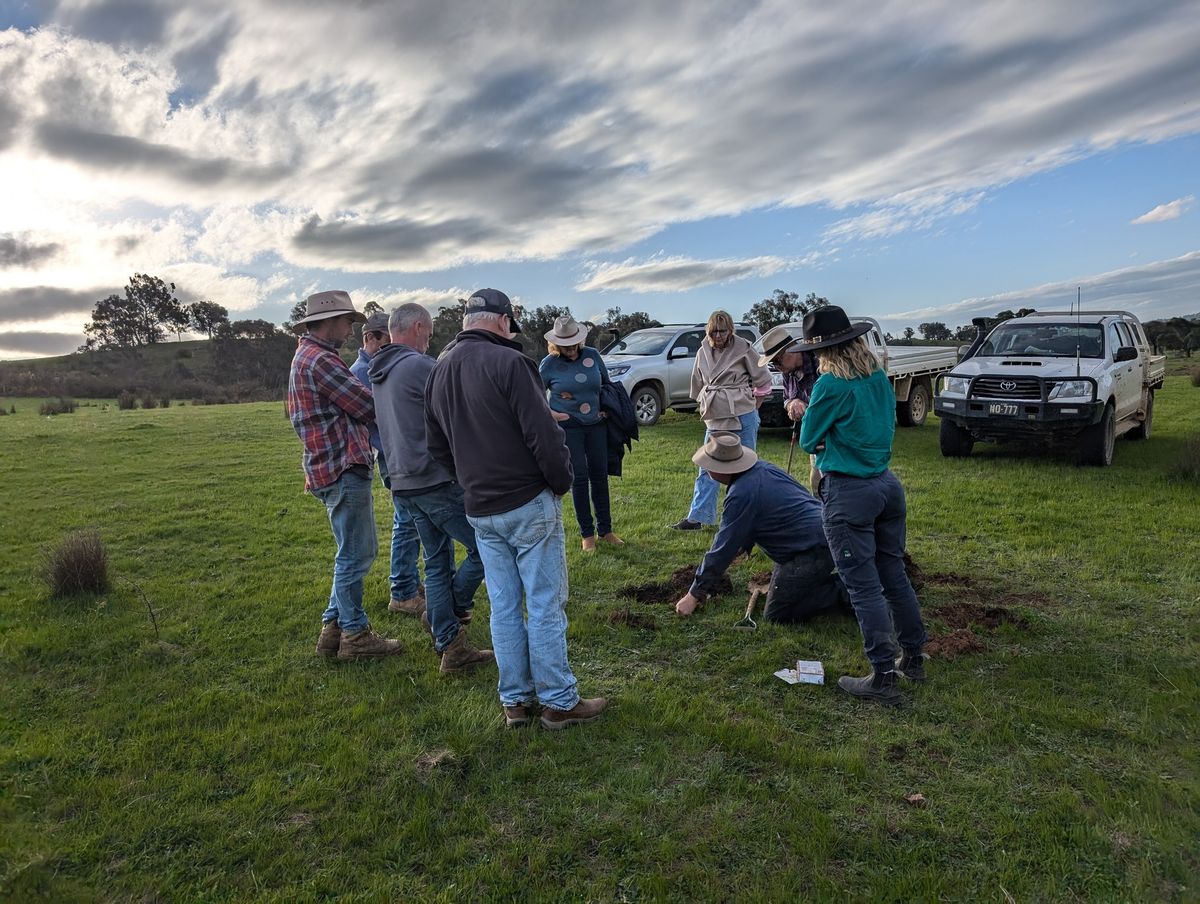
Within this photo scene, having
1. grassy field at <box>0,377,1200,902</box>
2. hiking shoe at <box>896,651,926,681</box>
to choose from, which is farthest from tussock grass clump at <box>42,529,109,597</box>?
hiking shoe at <box>896,651,926,681</box>

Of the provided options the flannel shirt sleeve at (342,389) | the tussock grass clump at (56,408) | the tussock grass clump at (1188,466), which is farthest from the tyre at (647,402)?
the tussock grass clump at (56,408)

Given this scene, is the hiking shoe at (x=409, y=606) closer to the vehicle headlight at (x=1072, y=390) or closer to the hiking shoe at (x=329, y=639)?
the hiking shoe at (x=329, y=639)

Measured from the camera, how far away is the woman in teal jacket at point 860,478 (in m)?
3.82

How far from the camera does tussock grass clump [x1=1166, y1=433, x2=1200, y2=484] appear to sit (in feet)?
28.8

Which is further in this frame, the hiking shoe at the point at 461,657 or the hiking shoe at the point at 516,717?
the hiking shoe at the point at 461,657

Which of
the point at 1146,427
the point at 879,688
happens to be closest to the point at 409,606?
the point at 879,688

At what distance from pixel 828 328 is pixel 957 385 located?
7.65m

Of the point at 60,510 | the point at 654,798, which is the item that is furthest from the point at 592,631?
the point at 60,510

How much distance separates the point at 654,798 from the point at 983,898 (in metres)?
1.27

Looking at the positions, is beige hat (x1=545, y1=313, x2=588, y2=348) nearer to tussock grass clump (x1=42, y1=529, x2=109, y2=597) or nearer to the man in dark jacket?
the man in dark jacket

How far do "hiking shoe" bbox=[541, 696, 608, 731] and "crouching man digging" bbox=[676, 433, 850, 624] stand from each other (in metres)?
1.43

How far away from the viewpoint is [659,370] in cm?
1513

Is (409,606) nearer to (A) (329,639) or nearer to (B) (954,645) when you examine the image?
(A) (329,639)

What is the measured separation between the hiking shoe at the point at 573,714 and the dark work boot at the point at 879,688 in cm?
141
